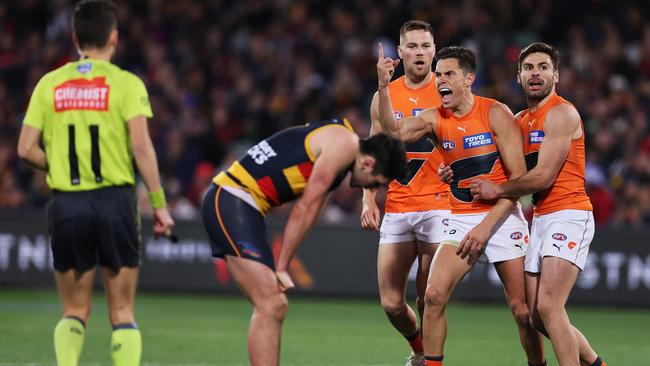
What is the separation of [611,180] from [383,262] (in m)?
8.21

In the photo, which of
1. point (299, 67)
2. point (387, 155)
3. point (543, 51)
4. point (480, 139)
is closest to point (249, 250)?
point (387, 155)

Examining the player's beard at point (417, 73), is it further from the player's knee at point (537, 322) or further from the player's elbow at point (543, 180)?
the player's knee at point (537, 322)

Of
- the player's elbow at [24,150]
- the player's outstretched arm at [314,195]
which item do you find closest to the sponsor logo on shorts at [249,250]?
the player's outstretched arm at [314,195]

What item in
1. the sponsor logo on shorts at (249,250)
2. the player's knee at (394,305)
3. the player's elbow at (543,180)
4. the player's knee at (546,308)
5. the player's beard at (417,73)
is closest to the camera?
the sponsor logo on shorts at (249,250)

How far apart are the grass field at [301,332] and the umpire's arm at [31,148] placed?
2954 mm

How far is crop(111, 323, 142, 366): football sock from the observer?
703 centimetres

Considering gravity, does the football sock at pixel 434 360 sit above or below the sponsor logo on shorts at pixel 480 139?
below

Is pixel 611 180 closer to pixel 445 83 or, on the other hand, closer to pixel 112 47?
pixel 445 83

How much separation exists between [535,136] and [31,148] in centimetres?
354

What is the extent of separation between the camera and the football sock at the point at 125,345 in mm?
7031

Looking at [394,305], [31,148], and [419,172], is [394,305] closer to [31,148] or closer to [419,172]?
[419,172]

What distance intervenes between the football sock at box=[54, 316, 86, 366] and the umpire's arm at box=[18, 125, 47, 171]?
1.03 metres

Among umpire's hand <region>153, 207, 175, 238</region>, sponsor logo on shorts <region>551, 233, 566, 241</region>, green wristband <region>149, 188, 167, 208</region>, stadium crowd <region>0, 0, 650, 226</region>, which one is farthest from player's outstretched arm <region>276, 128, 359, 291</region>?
stadium crowd <region>0, 0, 650, 226</region>

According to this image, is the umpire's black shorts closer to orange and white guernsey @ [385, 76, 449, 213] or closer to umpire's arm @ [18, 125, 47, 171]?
umpire's arm @ [18, 125, 47, 171]
